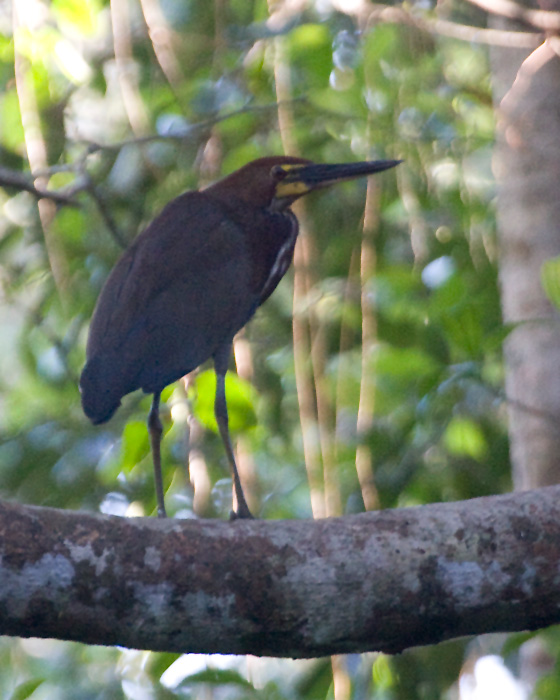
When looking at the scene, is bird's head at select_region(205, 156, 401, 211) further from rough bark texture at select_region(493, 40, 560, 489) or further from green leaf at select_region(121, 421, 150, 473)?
green leaf at select_region(121, 421, 150, 473)

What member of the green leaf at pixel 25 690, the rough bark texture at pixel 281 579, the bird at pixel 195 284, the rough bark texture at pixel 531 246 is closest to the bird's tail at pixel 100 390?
the bird at pixel 195 284

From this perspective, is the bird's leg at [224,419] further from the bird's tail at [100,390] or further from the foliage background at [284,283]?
the bird's tail at [100,390]

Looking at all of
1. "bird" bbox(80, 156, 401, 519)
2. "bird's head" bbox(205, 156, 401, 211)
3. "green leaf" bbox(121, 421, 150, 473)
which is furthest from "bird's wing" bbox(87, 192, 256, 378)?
"green leaf" bbox(121, 421, 150, 473)

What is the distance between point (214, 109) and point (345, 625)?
203cm

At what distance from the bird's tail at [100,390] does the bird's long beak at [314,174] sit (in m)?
0.73

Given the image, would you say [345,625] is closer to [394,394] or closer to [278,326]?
[394,394]

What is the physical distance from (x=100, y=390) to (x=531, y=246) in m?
1.15

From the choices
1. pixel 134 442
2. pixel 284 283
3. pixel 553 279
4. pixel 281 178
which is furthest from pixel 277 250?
pixel 284 283

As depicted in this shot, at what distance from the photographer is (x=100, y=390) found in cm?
204

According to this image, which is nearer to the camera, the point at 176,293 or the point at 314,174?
the point at 176,293

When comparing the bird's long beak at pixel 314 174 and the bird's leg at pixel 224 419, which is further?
the bird's long beak at pixel 314 174

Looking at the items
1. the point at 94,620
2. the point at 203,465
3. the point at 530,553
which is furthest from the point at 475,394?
the point at 94,620

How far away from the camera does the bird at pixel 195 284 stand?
6.93ft

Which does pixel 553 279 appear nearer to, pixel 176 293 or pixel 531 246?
pixel 531 246
